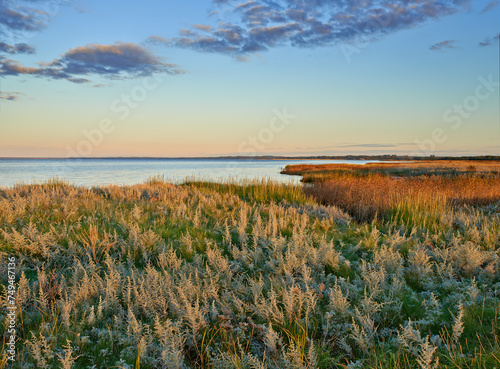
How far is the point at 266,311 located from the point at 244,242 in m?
2.81

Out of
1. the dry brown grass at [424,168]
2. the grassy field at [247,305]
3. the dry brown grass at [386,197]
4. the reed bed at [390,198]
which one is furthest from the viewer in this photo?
the dry brown grass at [424,168]

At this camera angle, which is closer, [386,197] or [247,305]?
[247,305]

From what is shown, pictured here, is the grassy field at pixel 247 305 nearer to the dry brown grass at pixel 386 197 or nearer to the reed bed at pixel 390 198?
the reed bed at pixel 390 198

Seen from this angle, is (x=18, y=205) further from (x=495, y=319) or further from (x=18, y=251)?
(x=495, y=319)

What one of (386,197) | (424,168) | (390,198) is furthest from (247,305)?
(424,168)

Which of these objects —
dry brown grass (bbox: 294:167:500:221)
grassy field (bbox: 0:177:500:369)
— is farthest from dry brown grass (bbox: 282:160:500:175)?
grassy field (bbox: 0:177:500:369)

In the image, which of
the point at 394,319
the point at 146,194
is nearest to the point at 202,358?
the point at 394,319

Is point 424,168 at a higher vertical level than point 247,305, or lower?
higher

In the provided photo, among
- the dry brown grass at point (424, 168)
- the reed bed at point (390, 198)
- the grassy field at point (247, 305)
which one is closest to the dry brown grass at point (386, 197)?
the reed bed at point (390, 198)

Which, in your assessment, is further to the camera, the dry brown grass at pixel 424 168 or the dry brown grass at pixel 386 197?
the dry brown grass at pixel 424 168

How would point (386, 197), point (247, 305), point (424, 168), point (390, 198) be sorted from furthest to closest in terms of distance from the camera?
point (424, 168)
point (386, 197)
point (390, 198)
point (247, 305)

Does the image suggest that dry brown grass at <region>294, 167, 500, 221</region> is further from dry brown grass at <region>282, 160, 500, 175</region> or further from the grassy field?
dry brown grass at <region>282, 160, 500, 175</region>

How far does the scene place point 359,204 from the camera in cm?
1138

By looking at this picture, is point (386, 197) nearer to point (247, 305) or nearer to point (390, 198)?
point (390, 198)
